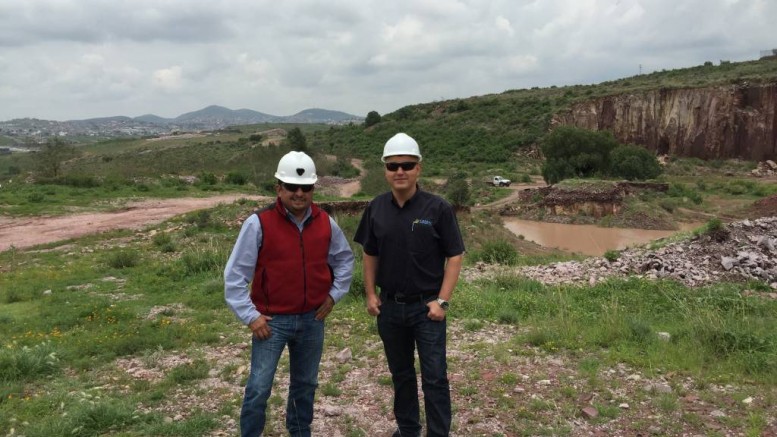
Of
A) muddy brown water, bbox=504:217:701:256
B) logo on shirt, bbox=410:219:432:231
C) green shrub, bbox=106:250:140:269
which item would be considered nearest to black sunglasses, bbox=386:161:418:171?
logo on shirt, bbox=410:219:432:231

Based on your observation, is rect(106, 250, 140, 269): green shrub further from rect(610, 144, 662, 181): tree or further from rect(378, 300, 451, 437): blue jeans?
rect(610, 144, 662, 181): tree

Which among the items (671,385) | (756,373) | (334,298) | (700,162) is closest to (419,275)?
(334,298)

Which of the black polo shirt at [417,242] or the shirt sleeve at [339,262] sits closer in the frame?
the black polo shirt at [417,242]

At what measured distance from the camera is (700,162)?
40.9 meters

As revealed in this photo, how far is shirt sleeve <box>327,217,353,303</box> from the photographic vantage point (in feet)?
10.5

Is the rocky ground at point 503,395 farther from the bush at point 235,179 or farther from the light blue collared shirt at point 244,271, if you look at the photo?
the bush at point 235,179

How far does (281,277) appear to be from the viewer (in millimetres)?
2973

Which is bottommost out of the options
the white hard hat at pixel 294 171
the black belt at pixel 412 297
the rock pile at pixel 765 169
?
the rock pile at pixel 765 169

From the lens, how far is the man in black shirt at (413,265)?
302cm

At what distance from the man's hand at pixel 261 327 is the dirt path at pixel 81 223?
13733mm

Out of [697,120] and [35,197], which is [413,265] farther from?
[697,120]

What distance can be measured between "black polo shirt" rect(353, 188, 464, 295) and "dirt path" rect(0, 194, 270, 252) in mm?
14104

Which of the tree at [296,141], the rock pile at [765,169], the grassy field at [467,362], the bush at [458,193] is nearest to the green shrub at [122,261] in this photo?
the grassy field at [467,362]

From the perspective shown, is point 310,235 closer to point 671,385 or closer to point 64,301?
point 671,385
